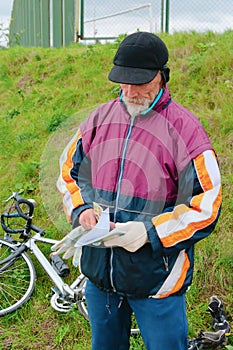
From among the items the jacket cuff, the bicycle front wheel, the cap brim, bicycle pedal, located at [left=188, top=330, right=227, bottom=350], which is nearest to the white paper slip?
the jacket cuff

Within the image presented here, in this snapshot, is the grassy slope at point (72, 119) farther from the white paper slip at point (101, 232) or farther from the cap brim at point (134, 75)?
the white paper slip at point (101, 232)

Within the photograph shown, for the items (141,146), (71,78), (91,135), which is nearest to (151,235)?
(141,146)

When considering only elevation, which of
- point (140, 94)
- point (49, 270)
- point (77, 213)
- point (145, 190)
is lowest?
point (49, 270)

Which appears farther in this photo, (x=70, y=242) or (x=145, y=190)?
(x=70, y=242)

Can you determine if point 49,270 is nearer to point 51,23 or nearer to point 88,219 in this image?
point 88,219

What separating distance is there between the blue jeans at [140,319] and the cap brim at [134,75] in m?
Result: 0.93

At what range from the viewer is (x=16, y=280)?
13.0 ft

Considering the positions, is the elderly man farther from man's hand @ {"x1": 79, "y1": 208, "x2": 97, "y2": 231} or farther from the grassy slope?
the grassy slope

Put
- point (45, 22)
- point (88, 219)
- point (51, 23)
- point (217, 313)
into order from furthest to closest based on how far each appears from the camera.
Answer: point (45, 22)
point (51, 23)
point (217, 313)
point (88, 219)

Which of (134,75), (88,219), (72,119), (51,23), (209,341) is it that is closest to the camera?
(134,75)

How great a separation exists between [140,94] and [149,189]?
40 cm

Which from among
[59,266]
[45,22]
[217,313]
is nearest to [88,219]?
[217,313]

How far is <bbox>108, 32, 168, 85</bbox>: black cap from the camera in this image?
6.36 ft

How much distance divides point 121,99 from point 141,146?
237 millimetres
